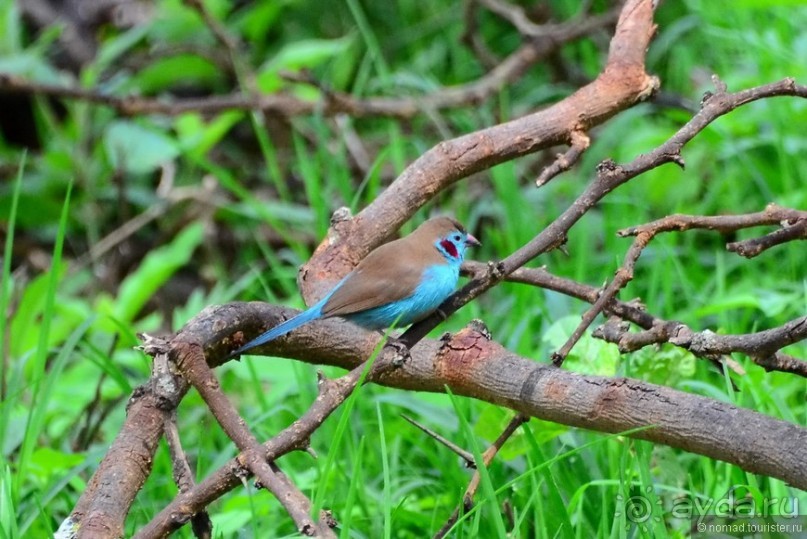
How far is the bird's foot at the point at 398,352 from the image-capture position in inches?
72.9

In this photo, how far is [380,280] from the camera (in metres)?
2.29

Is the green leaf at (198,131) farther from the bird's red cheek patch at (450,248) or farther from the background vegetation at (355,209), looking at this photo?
the bird's red cheek patch at (450,248)

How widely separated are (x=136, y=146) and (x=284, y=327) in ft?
9.86

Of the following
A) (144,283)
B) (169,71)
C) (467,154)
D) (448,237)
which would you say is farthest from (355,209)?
(169,71)

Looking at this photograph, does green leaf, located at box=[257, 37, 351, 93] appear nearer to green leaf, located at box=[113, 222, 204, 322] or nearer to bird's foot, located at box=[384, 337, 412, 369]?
green leaf, located at box=[113, 222, 204, 322]

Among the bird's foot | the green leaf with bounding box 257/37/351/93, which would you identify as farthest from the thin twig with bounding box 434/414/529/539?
the green leaf with bounding box 257/37/351/93

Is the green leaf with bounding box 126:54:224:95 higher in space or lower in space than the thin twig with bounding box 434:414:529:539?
higher

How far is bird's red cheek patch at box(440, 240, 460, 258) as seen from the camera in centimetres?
256

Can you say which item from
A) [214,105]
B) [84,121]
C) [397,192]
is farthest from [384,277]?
[84,121]

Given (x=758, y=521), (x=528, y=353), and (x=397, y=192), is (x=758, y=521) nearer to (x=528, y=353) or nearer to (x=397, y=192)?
(x=397, y=192)

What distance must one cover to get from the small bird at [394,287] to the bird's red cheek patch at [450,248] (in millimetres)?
80

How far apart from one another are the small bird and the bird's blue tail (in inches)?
0.5

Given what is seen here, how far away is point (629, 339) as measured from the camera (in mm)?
1958

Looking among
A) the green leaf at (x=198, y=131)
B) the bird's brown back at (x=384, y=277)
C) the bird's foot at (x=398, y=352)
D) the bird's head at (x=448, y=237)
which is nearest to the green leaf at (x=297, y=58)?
the green leaf at (x=198, y=131)
